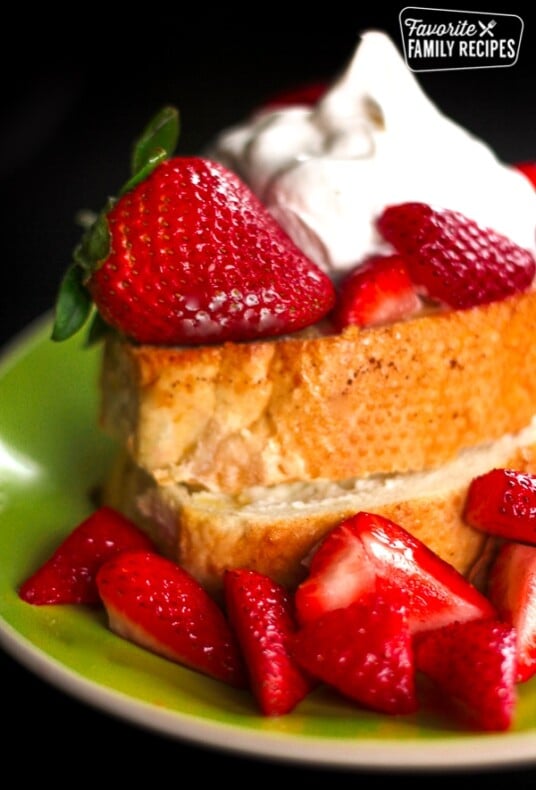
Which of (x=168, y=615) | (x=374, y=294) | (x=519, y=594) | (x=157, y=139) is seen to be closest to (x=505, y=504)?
(x=519, y=594)

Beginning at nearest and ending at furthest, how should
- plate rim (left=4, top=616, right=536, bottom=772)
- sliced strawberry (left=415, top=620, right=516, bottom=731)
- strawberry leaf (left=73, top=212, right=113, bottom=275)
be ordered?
1. plate rim (left=4, top=616, right=536, bottom=772)
2. sliced strawberry (left=415, top=620, right=516, bottom=731)
3. strawberry leaf (left=73, top=212, right=113, bottom=275)

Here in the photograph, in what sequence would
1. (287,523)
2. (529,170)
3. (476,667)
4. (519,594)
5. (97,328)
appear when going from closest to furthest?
(476,667)
(519,594)
(287,523)
(97,328)
(529,170)

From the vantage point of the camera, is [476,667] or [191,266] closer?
[476,667]

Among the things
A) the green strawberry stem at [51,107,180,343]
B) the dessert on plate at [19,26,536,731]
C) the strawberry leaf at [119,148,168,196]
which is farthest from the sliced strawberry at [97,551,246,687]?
the strawberry leaf at [119,148,168,196]

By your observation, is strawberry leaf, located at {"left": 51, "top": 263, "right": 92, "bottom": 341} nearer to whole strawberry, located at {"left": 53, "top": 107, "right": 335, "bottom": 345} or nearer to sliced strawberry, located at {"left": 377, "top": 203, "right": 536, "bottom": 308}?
whole strawberry, located at {"left": 53, "top": 107, "right": 335, "bottom": 345}

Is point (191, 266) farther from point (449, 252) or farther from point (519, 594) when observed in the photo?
point (519, 594)

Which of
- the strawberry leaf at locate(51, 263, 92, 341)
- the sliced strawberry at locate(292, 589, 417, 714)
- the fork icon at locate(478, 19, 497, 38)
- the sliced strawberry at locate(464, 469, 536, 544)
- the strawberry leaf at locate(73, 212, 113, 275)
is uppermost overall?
the strawberry leaf at locate(73, 212, 113, 275)

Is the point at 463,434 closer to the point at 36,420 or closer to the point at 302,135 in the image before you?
the point at 302,135

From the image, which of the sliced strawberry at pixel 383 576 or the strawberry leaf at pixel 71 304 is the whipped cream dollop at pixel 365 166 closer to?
the strawberry leaf at pixel 71 304
